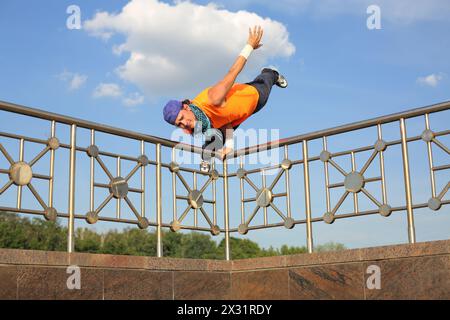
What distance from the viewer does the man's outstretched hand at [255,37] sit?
20.9 feet

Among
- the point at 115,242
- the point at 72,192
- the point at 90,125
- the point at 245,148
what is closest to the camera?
the point at 72,192

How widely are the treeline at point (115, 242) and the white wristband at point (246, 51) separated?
4036 centimetres

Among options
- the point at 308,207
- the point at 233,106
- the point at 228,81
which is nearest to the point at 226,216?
the point at 308,207

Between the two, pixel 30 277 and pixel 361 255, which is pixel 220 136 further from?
pixel 30 277

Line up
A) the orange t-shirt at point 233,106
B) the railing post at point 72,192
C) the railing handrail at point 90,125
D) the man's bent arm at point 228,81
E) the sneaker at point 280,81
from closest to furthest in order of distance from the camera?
the railing handrail at point 90,125 → the railing post at point 72,192 → the man's bent arm at point 228,81 → the orange t-shirt at point 233,106 → the sneaker at point 280,81

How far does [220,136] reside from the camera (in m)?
6.79

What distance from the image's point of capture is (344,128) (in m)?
6.10

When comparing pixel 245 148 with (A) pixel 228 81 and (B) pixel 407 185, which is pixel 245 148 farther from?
(B) pixel 407 185

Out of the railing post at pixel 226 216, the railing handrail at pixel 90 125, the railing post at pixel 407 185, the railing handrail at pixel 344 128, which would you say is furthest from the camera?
the railing post at pixel 226 216

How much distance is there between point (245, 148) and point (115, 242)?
165 feet

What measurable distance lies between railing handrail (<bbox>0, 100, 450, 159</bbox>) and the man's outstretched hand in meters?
1.05

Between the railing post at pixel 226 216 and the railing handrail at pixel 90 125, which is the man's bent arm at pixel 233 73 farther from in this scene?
the railing post at pixel 226 216

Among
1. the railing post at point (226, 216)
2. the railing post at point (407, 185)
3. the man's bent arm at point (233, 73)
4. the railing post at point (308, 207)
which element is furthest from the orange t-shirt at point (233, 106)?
the railing post at point (407, 185)
